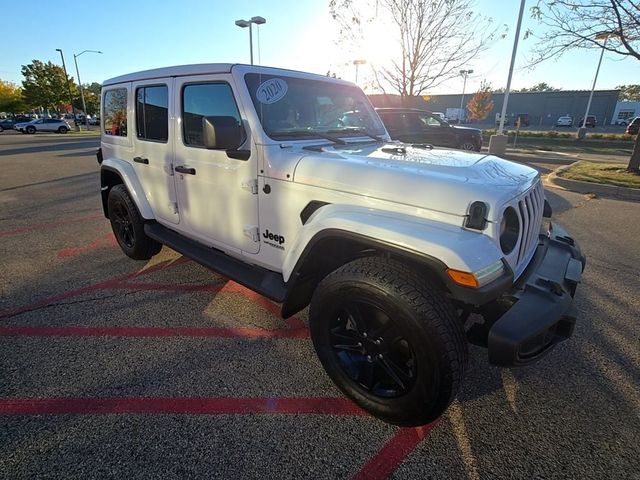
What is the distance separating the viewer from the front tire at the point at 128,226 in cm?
395

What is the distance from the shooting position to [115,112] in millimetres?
4117

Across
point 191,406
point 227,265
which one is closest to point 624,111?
point 227,265

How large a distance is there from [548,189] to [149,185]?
8.63m

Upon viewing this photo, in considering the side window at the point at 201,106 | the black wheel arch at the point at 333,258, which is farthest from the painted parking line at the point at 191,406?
the side window at the point at 201,106

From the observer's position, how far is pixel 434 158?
2.49 meters

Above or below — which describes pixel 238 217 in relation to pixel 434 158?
below

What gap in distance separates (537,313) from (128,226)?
4077 mm

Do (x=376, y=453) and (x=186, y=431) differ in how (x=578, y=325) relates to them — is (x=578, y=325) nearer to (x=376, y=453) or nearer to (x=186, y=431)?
(x=376, y=453)

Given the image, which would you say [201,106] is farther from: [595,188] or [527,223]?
[595,188]

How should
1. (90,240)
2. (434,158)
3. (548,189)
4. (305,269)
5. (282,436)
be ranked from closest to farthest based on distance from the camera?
(282,436), (305,269), (434,158), (90,240), (548,189)

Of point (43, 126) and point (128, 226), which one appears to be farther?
point (43, 126)

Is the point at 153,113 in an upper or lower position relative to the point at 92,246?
upper

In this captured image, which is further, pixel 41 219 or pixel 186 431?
pixel 41 219

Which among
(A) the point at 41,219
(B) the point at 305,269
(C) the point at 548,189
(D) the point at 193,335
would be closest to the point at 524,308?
(B) the point at 305,269
